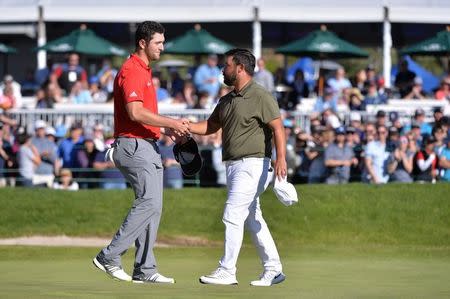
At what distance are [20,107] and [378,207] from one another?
827 centimetres

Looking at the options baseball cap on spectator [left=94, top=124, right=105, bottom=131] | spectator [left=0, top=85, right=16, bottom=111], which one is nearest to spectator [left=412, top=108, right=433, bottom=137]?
baseball cap on spectator [left=94, top=124, right=105, bottom=131]

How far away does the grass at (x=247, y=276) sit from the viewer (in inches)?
380

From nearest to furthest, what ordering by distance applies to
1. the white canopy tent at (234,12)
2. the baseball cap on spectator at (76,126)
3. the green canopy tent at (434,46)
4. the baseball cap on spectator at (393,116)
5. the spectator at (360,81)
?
the baseball cap on spectator at (76,126) → the baseball cap on spectator at (393,116) → the spectator at (360,81) → the green canopy tent at (434,46) → the white canopy tent at (234,12)

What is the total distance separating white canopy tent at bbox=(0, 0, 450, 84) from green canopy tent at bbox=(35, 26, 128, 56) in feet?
5.54

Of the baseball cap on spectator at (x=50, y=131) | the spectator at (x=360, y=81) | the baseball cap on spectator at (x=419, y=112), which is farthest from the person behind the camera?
the spectator at (x=360, y=81)

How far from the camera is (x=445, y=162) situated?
2061 centimetres

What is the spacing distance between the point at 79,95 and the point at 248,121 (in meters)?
14.6

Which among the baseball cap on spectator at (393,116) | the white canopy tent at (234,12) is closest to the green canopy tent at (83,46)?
the white canopy tent at (234,12)

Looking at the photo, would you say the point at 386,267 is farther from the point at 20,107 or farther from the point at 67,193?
the point at 20,107

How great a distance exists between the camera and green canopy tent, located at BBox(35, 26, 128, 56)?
26373 mm

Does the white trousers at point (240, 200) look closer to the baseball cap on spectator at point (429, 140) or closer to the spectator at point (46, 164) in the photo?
the baseball cap on spectator at point (429, 140)

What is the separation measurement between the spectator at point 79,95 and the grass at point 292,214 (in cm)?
525

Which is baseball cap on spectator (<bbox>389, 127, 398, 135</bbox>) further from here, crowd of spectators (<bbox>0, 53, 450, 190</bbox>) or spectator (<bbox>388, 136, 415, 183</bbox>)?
spectator (<bbox>388, 136, 415, 183</bbox>)

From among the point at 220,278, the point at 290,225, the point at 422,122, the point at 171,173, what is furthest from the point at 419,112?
the point at 220,278
